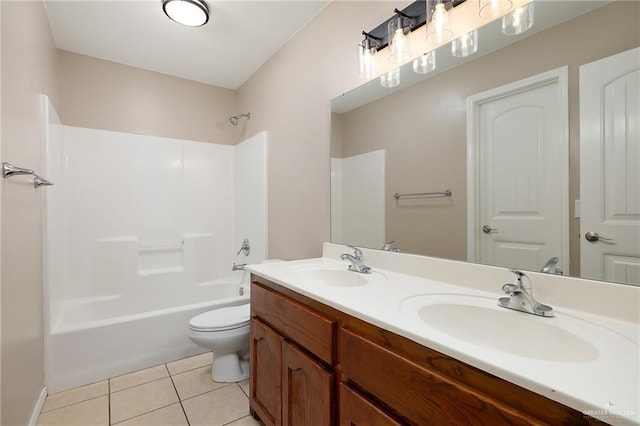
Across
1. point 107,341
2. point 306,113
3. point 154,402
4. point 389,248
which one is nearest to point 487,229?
point 389,248

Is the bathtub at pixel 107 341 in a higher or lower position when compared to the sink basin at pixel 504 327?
lower

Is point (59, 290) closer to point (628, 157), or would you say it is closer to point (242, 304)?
point (242, 304)

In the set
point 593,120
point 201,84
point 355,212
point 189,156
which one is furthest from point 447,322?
point 201,84

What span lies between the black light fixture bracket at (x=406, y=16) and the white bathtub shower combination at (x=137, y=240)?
1366 millimetres

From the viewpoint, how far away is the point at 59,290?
7.70ft

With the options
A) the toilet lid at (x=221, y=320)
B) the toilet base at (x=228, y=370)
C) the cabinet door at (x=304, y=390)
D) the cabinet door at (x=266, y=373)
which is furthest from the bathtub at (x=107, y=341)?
the cabinet door at (x=304, y=390)

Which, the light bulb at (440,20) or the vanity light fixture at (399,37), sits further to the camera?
the vanity light fixture at (399,37)

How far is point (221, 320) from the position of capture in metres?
1.94

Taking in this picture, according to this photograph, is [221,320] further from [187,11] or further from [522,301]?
[187,11]

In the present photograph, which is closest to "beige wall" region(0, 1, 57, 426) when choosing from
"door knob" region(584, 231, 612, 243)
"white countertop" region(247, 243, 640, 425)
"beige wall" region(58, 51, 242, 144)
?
"beige wall" region(58, 51, 242, 144)

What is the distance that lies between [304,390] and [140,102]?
2877mm

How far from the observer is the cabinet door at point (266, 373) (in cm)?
128

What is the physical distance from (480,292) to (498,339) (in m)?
0.22

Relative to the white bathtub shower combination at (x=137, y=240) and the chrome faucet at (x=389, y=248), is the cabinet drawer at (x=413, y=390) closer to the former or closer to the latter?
the chrome faucet at (x=389, y=248)
